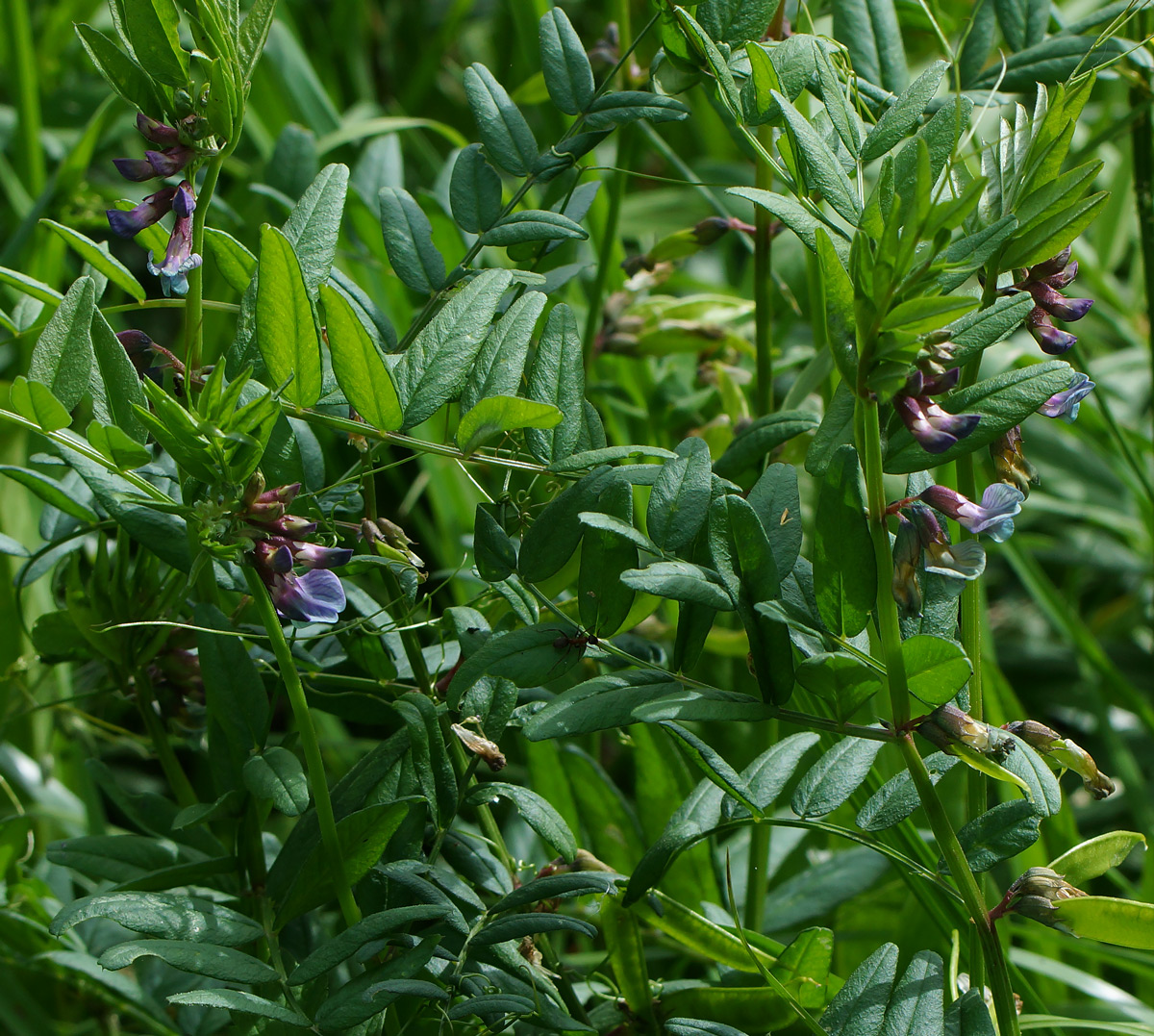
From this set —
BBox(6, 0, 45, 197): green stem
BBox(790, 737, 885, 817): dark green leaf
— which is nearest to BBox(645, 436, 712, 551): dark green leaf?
BBox(790, 737, 885, 817): dark green leaf

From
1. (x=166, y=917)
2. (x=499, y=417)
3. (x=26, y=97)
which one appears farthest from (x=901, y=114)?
(x=26, y=97)

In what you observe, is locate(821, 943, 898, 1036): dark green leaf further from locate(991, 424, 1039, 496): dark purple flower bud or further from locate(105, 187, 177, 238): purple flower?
locate(105, 187, 177, 238): purple flower

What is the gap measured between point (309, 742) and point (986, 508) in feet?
0.80

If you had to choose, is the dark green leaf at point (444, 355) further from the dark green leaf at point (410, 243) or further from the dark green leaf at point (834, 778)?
the dark green leaf at point (834, 778)

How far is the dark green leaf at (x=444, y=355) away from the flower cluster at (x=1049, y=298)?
0.19m

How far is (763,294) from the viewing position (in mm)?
645

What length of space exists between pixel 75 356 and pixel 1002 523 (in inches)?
13.4

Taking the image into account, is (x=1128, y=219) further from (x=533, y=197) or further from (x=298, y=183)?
(x=298, y=183)

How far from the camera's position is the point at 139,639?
0.54m

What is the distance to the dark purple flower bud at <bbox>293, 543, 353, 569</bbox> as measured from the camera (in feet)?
1.26

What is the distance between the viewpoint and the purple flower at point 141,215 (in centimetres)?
42

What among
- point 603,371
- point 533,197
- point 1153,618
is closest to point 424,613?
point 603,371

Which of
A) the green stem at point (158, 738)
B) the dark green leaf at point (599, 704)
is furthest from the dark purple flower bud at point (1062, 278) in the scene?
the green stem at point (158, 738)

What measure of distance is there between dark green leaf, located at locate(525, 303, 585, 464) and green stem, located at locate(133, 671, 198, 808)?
8.8 inches
